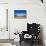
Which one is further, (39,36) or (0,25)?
(0,25)

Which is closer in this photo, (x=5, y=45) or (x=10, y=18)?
(x=5, y=45)

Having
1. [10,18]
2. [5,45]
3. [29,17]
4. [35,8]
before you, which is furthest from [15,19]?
[5,45]

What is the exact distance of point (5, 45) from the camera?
4.45 m

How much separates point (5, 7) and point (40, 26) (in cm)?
176

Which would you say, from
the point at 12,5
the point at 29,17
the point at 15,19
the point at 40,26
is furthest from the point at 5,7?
the point at 40,26

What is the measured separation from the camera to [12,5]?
5.36 metres

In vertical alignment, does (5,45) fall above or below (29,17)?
below

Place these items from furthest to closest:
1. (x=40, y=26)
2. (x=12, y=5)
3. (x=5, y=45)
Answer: (x=12, y=5) < (x=40, y=26) < (x=5, y=45)

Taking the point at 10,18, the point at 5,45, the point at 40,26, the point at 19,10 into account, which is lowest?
the point at 5,45

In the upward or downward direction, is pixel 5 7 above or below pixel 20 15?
above

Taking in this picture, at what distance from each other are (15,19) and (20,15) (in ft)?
0.92

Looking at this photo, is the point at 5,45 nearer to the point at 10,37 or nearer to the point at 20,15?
the point at 10,37

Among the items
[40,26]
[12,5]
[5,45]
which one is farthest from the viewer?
[12,5]

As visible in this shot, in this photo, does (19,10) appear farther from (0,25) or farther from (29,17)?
(0,25)
